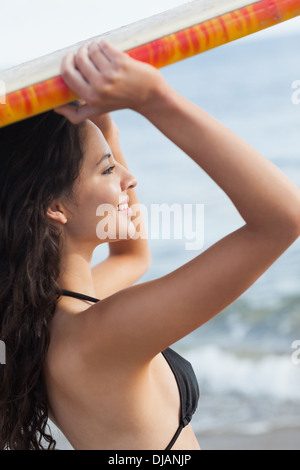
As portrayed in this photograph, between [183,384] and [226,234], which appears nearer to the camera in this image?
[183,384]

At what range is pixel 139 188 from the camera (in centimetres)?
1038

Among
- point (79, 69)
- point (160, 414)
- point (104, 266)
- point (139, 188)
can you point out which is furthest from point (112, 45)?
point (139, 188)

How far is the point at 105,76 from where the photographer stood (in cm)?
116

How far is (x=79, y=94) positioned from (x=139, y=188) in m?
9.22

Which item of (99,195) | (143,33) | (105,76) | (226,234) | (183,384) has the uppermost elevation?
(226,234)

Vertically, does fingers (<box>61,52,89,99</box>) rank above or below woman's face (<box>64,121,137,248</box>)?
below

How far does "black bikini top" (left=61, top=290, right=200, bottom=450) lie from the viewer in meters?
1.87

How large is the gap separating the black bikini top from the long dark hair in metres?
0.11

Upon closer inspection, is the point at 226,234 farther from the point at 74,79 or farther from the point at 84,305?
the point at 74,79

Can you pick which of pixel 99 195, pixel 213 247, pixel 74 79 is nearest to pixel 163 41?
pixel 74 79

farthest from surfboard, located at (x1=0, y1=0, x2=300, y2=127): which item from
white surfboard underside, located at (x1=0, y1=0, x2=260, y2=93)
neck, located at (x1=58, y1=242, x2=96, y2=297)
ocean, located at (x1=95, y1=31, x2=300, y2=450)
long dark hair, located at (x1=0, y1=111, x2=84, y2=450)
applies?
ocean, located at (x1=95, y1=31, x2=300, y2=450)

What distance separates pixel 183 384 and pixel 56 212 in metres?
0.55

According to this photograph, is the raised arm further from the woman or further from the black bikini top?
the black bikini top

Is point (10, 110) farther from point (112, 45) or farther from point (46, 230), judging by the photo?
point (46, 230)
